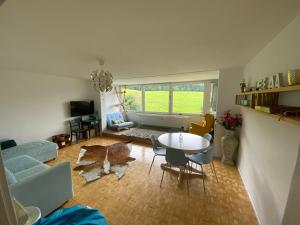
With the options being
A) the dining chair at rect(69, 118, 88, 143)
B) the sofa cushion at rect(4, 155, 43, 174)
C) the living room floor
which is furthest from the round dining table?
the dining chair at rect(69, 118, 88, 143)

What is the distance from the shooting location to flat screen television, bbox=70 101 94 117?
4476mm

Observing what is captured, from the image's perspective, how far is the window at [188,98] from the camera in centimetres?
530

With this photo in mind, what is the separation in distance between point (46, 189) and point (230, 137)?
11.2 ft

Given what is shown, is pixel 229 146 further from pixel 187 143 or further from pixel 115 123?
pixel 115 123

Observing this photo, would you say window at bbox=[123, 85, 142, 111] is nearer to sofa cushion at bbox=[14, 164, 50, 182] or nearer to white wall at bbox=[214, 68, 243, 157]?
white wall at bbox=[214, 68, 243, 157]

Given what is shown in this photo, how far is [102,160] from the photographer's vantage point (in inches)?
128

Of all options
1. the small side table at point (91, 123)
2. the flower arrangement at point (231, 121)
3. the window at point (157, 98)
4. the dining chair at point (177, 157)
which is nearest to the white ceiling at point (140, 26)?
the flower arrangement at point (231, 121)

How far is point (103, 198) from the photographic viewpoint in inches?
82.3

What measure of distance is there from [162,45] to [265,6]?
3.40 ft

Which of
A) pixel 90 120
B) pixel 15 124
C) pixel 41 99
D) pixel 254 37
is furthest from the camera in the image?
pixel 90 120

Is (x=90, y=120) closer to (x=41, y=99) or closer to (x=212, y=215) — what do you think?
(x=41, y=99)

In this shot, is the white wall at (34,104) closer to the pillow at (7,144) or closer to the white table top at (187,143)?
the pillow at (7,144)

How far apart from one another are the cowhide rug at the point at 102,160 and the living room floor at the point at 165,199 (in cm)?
16

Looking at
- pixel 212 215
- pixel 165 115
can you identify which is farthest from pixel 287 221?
pixel 165 115
